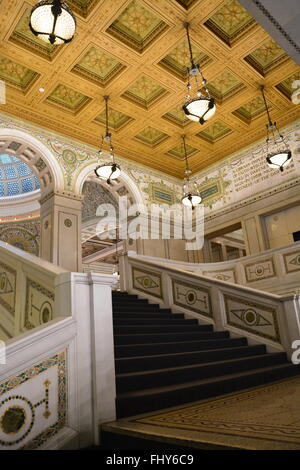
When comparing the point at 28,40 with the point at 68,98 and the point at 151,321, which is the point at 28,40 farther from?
the point at 151,321

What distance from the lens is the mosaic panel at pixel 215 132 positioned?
11.4 metres

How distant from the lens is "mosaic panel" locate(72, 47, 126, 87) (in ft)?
27.1

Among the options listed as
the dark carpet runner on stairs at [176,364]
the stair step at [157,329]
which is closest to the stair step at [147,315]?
the dark carpet runner on stairs at [176,364]

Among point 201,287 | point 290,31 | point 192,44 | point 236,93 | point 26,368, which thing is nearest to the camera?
point 26,368

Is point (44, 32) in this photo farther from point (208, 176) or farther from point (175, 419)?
point (208, 176)

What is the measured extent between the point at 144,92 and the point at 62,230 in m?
4.42

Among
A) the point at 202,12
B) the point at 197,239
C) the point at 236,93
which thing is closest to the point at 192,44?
the point at 202,12

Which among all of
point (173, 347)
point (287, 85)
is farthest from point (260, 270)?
point (173, 347)

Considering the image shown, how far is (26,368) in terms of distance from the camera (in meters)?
2.47

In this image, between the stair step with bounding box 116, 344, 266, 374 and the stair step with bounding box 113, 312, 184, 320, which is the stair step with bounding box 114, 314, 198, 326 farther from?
the stair step with bounding box 116, 344, 266, 374

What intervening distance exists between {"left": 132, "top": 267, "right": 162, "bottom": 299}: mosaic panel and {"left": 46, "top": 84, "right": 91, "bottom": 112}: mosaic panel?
503 cm

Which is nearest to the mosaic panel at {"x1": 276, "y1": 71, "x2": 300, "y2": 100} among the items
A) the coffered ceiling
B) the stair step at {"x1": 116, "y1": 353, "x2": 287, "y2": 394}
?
the coffered ceiling

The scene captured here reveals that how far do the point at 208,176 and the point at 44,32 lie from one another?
8924mm

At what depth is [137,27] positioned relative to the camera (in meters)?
7.66
